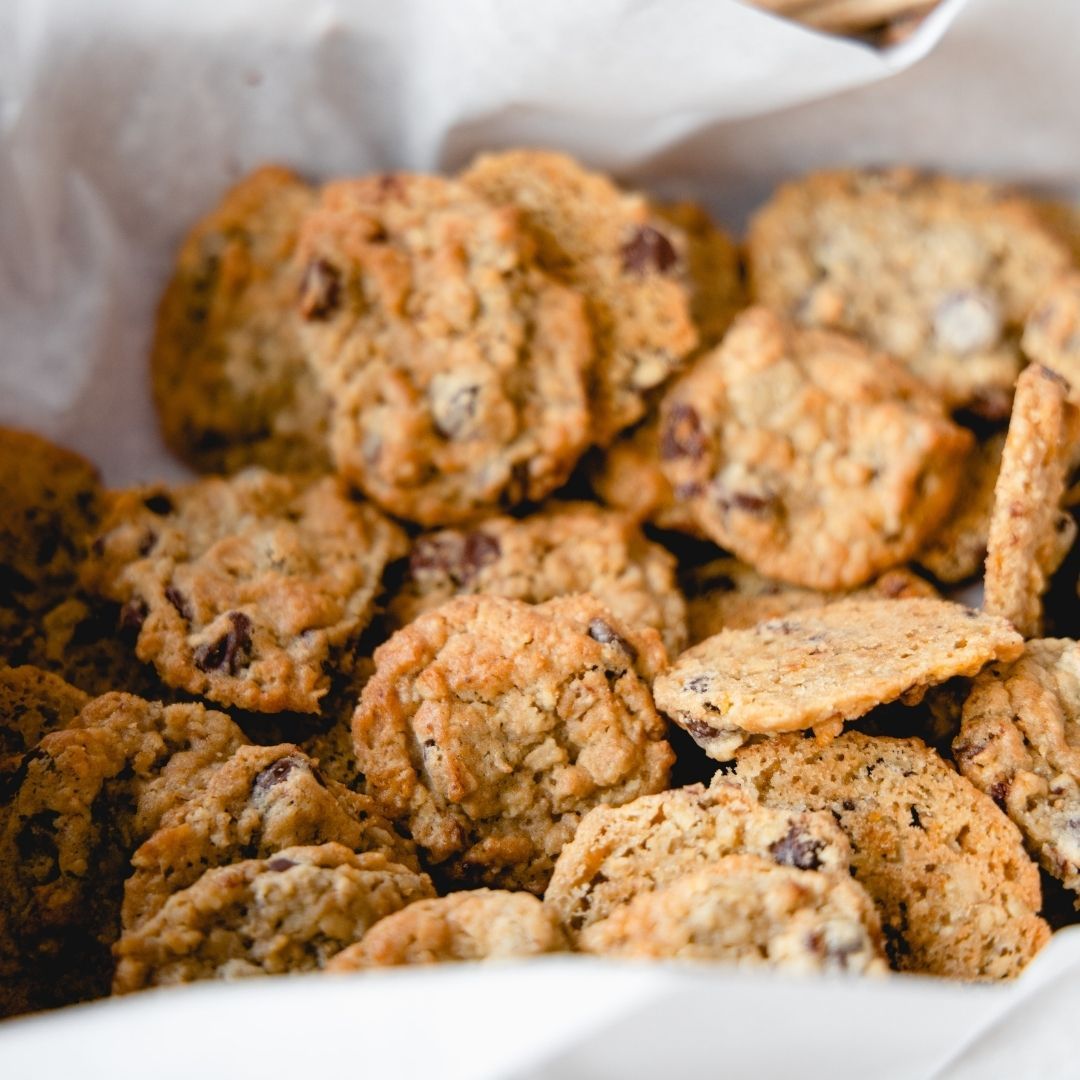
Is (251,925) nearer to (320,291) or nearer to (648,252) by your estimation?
(320,291)

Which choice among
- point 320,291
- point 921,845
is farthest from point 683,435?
point 921,845

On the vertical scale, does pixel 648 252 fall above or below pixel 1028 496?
above

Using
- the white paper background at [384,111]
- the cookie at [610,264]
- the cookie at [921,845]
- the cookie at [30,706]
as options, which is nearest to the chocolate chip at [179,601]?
the cookie at [30,706]

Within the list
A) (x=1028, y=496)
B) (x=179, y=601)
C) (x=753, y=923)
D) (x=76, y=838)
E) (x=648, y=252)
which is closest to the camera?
(x=753, y=923)

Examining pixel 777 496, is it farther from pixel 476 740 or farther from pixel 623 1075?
pixel 623 1075

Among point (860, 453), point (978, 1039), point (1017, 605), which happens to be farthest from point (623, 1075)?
point (860, 453)

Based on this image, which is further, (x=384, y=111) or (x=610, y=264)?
(x=384, y=111)

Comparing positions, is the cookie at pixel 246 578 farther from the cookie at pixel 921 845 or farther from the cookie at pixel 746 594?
the cookie at pixel 921 845

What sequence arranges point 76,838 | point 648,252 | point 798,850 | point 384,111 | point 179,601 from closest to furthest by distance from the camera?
point 798,850, point 76,838, point 179,601, point 648,252, point 384,111
